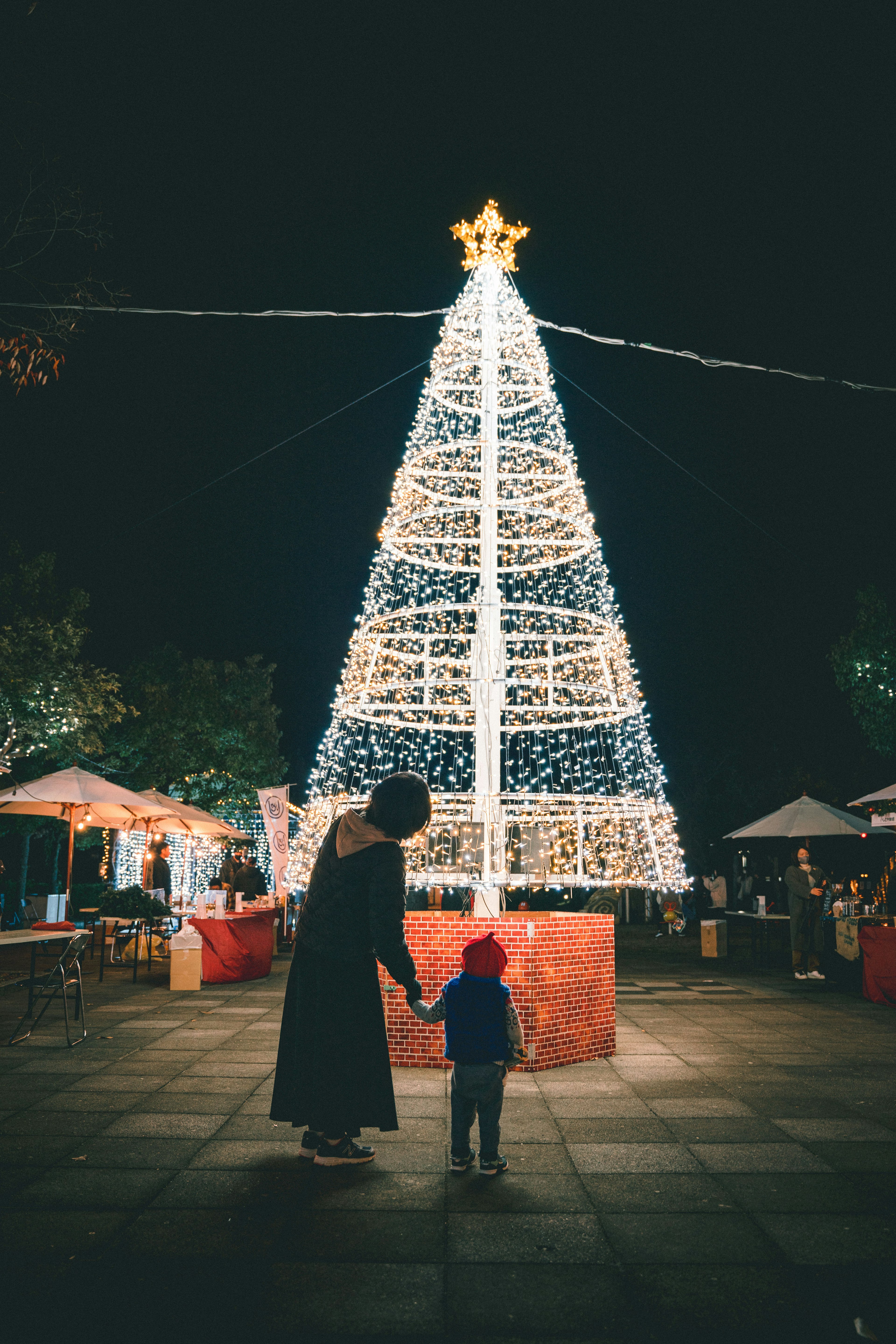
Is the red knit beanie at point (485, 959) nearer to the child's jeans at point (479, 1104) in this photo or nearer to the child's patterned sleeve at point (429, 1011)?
the child's patterned sleeve at point (429, 1011)

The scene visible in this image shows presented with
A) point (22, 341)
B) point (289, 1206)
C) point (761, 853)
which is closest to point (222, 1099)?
point (289, 1206)

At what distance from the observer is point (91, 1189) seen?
3797 millimetres

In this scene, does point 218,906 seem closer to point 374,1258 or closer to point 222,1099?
point 222,1099

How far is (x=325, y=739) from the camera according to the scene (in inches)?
525

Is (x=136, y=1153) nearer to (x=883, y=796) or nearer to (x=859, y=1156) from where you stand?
(x=859, y=1156)

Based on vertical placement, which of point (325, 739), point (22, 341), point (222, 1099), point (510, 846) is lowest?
point (222, 1099)

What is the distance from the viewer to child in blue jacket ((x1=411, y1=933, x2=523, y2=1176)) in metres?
4.11

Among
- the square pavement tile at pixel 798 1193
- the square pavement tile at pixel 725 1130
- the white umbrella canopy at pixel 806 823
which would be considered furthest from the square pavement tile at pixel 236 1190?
the white umbrella canopy at pixel 806 823

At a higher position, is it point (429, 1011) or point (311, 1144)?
point (429, 1011)

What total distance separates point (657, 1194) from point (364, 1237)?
4.35 ft

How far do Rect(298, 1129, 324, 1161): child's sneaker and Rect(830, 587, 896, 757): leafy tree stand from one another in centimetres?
2041

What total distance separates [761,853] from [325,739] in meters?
26.3

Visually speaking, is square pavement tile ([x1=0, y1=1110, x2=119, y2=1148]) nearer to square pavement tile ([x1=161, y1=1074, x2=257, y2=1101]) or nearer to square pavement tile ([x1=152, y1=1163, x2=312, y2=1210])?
square pavement tile ([x1=161, y1=1074, x2=257, y2=1101])

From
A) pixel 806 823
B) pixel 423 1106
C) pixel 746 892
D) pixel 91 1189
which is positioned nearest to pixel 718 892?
pixel 746 892
